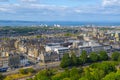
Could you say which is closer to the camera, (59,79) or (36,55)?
(59,79)

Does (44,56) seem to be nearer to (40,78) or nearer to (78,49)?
(78,49)

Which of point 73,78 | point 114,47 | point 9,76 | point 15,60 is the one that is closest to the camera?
point 73,78

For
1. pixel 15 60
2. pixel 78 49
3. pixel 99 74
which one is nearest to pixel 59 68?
pixel 15 60

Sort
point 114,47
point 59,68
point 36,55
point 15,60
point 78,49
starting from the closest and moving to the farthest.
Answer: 1. point 59,68
2. point 15,60
3. point 36,55
4. point 78,49
5. point 114,47

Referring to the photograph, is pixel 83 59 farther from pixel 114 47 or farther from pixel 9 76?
pixel 114 47

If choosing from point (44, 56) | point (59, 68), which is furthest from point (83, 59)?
point (44, 56)

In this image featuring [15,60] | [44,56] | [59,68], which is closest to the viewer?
[59,68]

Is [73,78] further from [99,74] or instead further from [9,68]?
[9,68]

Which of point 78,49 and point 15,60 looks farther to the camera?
point 78,49

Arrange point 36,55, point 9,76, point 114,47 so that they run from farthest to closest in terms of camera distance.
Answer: point 114,47
point 36,55
point 9,76
